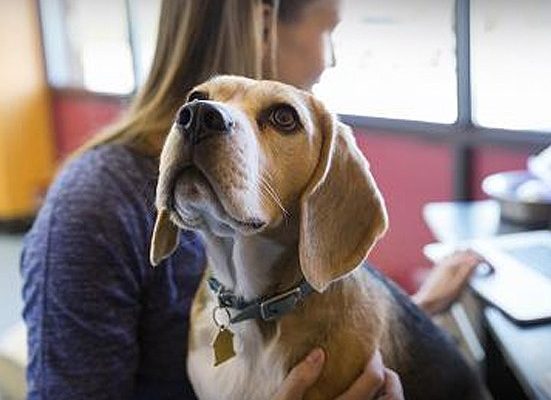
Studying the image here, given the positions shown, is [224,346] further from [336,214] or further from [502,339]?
[502,339]

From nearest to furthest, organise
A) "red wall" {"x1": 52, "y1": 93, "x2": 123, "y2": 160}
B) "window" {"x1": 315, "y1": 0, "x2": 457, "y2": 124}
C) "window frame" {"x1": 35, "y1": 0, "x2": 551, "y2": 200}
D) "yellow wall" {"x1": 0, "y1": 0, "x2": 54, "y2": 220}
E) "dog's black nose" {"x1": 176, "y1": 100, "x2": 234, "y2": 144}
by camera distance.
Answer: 1. "dog's black nose" {"x1": 176, "y1": 100, "x2": 234, "y2": 144}
2. "window" {"x1": 315, "y1": 0, "x2": 457, "y2": 124}
3. "window frame" {"x1": 35, "y1": 0, "x2": 551, "y2": 200}
4. "red wall" {"x1": 52, "y1": 93, "x2": 123, "y2": 160}
5. "yellow wall" {"x1": 0, "y1": 0, "x2": 54, "y2": 220}

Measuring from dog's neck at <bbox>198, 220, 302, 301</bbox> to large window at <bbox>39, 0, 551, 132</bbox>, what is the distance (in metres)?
0.16

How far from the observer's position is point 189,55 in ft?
2.76

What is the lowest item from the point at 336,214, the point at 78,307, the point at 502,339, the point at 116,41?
the point at 502,339

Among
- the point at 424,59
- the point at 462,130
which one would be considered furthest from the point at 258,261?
the point at 462,130

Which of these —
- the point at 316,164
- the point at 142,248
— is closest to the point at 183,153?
the point at 316,164

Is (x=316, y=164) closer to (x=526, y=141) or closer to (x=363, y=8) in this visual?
(x=363, y=8)

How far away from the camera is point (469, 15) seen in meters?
1.23

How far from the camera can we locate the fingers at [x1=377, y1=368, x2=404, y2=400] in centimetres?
81

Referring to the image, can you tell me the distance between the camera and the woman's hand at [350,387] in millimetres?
787

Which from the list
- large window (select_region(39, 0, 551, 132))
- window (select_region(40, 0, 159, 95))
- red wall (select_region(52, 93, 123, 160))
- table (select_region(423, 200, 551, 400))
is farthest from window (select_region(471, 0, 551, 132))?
red wall (select_region(52, 93, 123, 160))

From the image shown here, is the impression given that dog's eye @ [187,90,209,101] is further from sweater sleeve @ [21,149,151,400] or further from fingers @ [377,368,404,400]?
fingers @ [377,368,404,400]

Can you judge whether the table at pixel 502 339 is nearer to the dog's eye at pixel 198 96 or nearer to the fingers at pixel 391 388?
the fingers at pixel 391 388

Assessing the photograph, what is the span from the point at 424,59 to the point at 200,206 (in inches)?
27.5
